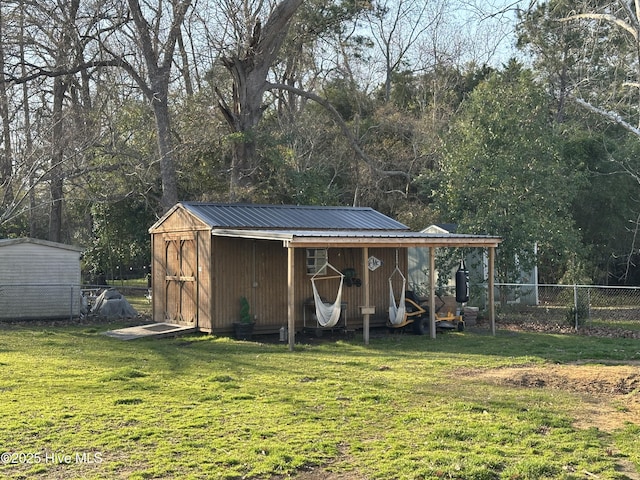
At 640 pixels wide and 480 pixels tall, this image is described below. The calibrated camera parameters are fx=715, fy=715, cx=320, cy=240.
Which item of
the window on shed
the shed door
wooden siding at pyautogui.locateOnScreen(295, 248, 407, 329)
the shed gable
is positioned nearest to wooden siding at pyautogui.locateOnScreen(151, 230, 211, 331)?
the shed door

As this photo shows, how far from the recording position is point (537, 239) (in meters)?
19.1

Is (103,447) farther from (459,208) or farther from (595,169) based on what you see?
(595,169)

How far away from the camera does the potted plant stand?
14.9m

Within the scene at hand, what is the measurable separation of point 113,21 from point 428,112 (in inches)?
654

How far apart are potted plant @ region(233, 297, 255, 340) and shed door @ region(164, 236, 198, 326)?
114 cm

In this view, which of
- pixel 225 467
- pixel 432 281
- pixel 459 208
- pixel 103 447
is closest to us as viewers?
pixel 225 467

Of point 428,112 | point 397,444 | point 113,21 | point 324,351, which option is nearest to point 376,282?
point 324,351

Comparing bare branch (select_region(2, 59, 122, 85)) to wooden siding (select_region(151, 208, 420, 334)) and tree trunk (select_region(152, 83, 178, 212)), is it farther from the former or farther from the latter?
wooden siding (select_region(151, 208, 420, 334))

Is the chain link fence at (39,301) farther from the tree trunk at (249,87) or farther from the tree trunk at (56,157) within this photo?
the tree trunk at (249,87)

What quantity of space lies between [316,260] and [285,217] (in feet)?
4.88

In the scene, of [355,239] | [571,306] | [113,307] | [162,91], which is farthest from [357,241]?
[162,91]

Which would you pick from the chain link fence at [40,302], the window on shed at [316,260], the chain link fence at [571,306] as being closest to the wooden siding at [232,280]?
the window on shed at [316,260]

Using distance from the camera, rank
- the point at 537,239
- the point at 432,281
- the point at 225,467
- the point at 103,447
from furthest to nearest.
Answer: the point at 537,239
the point at 432,281
the point at 103,447
the point at 225,467

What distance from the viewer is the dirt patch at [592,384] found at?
7648 millimetres
